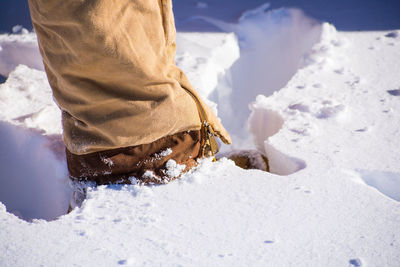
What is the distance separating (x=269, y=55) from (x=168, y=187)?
3.95 ft

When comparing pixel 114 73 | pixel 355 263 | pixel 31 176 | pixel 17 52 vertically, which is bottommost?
pixel 31 176

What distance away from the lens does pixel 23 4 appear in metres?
2.30

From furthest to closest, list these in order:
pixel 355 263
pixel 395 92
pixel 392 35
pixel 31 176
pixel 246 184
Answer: pixel 392 35
pixel 395 92
pixel 31 176
pixel 246 184
pixel 355 263

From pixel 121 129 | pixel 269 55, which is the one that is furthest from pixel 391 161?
pixel 269 55

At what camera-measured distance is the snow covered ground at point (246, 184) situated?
896 mm

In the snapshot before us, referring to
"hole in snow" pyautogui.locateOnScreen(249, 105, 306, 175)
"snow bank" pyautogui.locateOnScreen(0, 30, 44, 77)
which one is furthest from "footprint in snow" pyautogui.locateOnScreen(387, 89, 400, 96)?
"snow bank" pyautogui.locateOnScreen(0, 30, 44, 77)

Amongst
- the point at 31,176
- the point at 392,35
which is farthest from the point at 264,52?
the point at 31,176

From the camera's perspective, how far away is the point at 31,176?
136 centimetres

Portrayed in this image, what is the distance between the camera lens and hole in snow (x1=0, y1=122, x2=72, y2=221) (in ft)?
4.21

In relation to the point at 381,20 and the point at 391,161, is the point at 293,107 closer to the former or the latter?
the point at 391,161

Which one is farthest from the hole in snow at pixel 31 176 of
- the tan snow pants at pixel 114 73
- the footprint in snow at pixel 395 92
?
the footprint in snow at pixel 395 92

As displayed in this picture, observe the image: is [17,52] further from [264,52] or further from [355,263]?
[355,263]

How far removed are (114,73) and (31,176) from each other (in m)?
0.64

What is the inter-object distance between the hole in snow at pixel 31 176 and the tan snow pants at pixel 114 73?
9.2 inches
